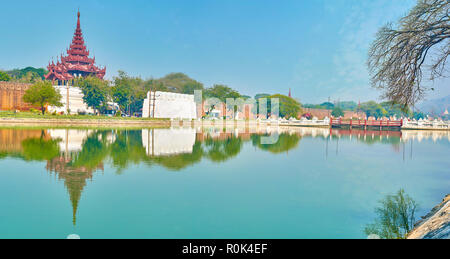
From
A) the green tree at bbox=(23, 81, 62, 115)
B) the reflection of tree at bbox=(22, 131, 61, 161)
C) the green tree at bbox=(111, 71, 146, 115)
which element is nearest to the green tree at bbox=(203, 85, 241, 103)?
the green tree at bbox=(111, 71, 146, 115)

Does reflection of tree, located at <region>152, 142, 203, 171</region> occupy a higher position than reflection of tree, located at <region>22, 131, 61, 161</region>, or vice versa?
reflection of tree, located at <region>22, 131, 61, 161</region>

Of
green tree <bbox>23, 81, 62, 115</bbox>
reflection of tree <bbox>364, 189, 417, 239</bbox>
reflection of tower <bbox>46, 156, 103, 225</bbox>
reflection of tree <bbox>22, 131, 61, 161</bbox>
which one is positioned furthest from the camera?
green tree <bbox>23, 81, 62, 115</bbox>

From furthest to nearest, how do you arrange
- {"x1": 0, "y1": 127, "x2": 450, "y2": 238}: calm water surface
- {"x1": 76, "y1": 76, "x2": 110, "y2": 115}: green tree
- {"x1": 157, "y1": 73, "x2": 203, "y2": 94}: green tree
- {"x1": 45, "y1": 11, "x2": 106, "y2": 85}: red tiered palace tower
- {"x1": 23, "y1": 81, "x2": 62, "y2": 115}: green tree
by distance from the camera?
{"x1": 157, "y1": 73, "x2": 203, "y2": 94}: green tree, {"x1": 45, "y1": 11, "x2": 106, "y2": 85}: red tiered palace tower, {"x1": 76, "y1": 76, "x2": 110, "y2": 115}: green tree, {"x1": 23, "y1": 81, "x2": 62, "y2": 115}: green tree, {"x1": 0, "y1": 127, "x2": 450, "y2": 238}: calm water surface

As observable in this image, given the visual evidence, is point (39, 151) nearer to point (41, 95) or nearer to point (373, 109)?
point (41, 95)

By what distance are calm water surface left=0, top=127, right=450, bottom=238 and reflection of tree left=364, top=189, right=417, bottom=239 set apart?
20 cm

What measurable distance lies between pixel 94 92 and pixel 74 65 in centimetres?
1079

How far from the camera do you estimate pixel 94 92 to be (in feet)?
123

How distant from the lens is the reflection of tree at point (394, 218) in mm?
5516

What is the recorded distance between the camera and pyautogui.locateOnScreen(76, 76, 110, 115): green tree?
37406mm

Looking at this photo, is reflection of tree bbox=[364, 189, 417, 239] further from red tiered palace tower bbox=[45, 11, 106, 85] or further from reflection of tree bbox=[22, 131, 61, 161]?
red tiered palace tower bbox=[45, 11, 106, 85]

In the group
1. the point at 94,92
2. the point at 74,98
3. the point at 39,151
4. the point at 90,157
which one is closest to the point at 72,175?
the point at 90,157

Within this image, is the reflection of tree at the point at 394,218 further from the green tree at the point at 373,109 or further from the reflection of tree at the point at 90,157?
the green tree at the point at 373,109

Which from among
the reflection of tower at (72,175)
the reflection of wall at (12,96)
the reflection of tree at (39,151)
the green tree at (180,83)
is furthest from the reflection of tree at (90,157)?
the green tree at (180,83)

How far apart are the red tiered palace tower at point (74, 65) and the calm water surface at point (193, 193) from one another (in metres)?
35.2
